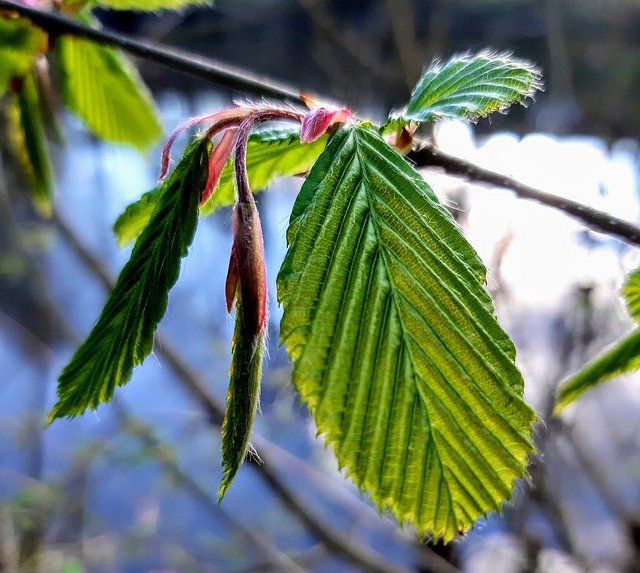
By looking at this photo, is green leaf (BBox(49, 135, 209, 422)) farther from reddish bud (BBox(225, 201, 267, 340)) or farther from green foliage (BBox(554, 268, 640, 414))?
green foliage (BBox(554, 268, 640, 414))

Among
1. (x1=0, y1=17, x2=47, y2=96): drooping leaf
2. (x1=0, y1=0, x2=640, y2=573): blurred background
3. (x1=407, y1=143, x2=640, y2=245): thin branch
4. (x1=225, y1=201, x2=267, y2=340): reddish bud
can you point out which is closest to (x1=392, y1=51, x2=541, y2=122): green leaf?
(x1=407, y1=143, x2=640, y2=245): thin branch

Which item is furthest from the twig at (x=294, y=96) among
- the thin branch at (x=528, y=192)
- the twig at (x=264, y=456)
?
the twig at (x=264, y=456)

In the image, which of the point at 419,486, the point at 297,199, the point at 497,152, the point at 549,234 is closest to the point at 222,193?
the point at 297,199

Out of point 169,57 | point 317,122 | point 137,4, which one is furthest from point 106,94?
point 317,122

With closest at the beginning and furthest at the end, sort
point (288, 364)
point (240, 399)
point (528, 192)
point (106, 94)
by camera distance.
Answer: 1. point (240, 399)
2. point (528, 192)
3. point (106, 94)
4. point (288, 364)

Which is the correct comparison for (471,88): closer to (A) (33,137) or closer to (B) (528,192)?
(B) (528,192)
